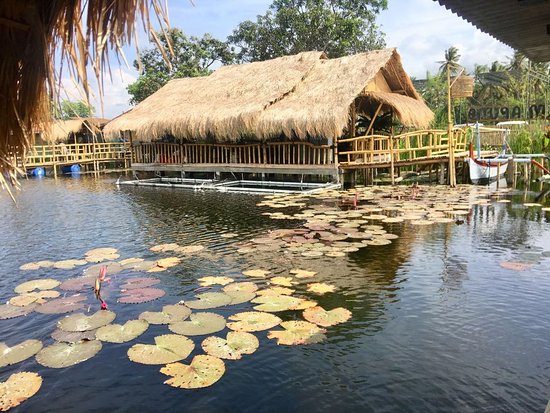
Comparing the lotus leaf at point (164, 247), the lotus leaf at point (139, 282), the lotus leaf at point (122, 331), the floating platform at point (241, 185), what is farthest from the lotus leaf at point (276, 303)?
the floating platform at point (241, 185)

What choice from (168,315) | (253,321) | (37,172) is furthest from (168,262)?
(37,172)

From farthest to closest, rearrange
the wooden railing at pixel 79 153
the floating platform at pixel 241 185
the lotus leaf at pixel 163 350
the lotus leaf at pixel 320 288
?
the wooden railing at pixel 79 153, the floating platform at pixel 241 185, the lotus leaf at pixel 320 288, the lotus leaf at pixel 163 350

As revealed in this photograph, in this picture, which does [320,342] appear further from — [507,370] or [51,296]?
[51,296]

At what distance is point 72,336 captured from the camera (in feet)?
12.9

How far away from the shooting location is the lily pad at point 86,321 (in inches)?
160

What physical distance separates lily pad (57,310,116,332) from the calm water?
0.51 feet

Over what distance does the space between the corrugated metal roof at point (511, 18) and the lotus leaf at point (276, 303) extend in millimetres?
2956

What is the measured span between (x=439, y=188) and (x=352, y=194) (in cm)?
278

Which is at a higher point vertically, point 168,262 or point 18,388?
point 168,262

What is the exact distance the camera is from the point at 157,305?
463 cm

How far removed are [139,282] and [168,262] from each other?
31.4 inches

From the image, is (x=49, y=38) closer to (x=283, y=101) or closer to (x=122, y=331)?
(x=122, y=331)

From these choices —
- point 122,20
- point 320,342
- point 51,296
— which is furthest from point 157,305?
point 122,20

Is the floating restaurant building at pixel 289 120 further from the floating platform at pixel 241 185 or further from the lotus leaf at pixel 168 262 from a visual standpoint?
the lotus leaf at pixel 168 262
